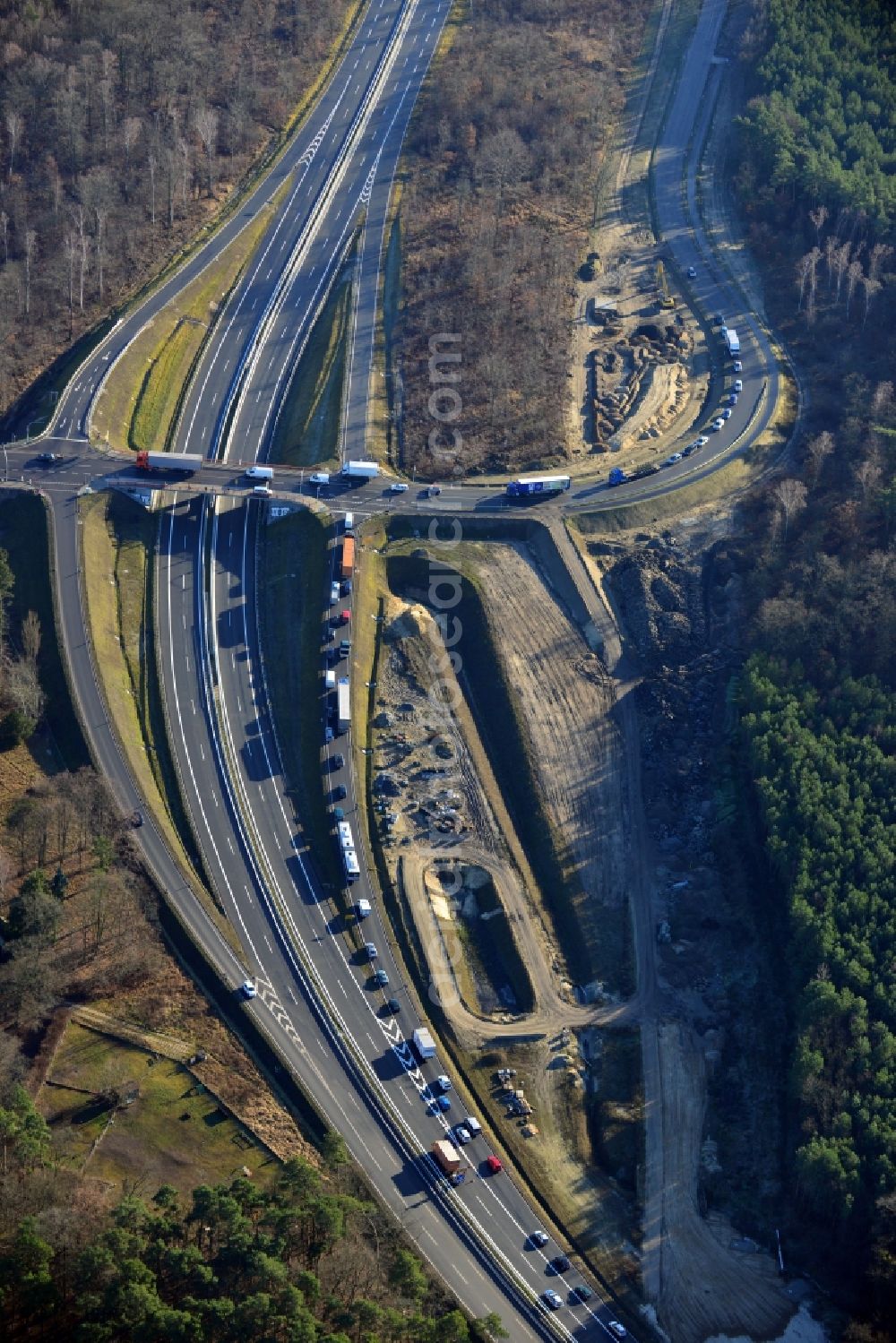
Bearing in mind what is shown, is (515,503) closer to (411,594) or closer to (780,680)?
(411,594)

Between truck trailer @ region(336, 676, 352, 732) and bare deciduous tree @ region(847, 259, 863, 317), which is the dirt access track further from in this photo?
bare deciduous tree @ region(847, 259, 863, 317)

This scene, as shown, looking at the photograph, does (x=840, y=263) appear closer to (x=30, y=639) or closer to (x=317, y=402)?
(x=317, y=402)

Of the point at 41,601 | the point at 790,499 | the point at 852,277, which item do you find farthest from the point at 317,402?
the point at 852,277

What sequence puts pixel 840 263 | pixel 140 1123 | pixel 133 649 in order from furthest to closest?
pixel 840 263, pixel 133 649, pixel 140 1123

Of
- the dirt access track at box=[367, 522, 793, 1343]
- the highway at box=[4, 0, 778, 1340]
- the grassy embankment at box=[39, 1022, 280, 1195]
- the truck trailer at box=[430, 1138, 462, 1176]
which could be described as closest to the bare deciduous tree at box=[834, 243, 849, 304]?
the highway at box=[4, 0, 778, 1340]

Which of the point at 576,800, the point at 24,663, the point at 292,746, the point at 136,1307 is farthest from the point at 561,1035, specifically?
the point at 24,663
